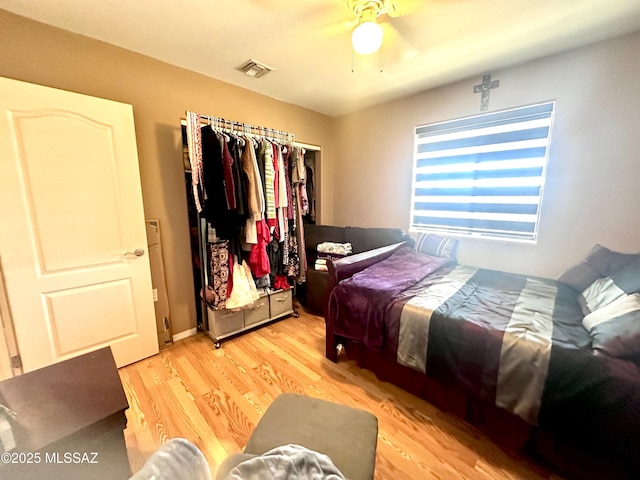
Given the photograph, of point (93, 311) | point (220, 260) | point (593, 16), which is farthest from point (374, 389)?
point (593, 16)

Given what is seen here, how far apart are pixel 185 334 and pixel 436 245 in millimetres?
2596

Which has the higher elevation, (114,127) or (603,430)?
(114,127)

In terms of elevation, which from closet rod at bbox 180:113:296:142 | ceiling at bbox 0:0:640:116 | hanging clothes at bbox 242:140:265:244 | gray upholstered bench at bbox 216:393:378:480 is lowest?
gray upholstered bench at bbox 216:393:378:480

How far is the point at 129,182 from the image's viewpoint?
1848mm

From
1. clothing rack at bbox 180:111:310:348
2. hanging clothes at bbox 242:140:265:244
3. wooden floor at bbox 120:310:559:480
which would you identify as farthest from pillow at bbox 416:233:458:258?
hanging clothes at bbox 242:140:265:244

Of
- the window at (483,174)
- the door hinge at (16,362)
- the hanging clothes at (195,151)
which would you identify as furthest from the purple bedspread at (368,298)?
the door hinge at (16,362)

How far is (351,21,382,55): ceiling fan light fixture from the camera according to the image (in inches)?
54.1

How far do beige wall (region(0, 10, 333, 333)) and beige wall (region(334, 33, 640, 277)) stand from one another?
6.96 ft

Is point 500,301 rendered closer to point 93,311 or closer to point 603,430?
point 603,430

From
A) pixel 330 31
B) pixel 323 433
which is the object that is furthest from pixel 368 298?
pixel 330 31

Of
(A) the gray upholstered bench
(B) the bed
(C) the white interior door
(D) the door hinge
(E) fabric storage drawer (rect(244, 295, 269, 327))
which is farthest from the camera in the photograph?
(E) fabric storage drawer (rect(244, 295, 269, 327))

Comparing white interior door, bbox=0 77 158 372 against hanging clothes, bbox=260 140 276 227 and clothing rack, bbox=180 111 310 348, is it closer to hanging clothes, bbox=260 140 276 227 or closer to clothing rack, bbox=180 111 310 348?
clothing rack, bbox=180 111 310 348

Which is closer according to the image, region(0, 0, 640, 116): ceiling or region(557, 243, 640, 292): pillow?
region(0, 0, 640, 116): ceiling

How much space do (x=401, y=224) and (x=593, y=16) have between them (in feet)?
6.54
